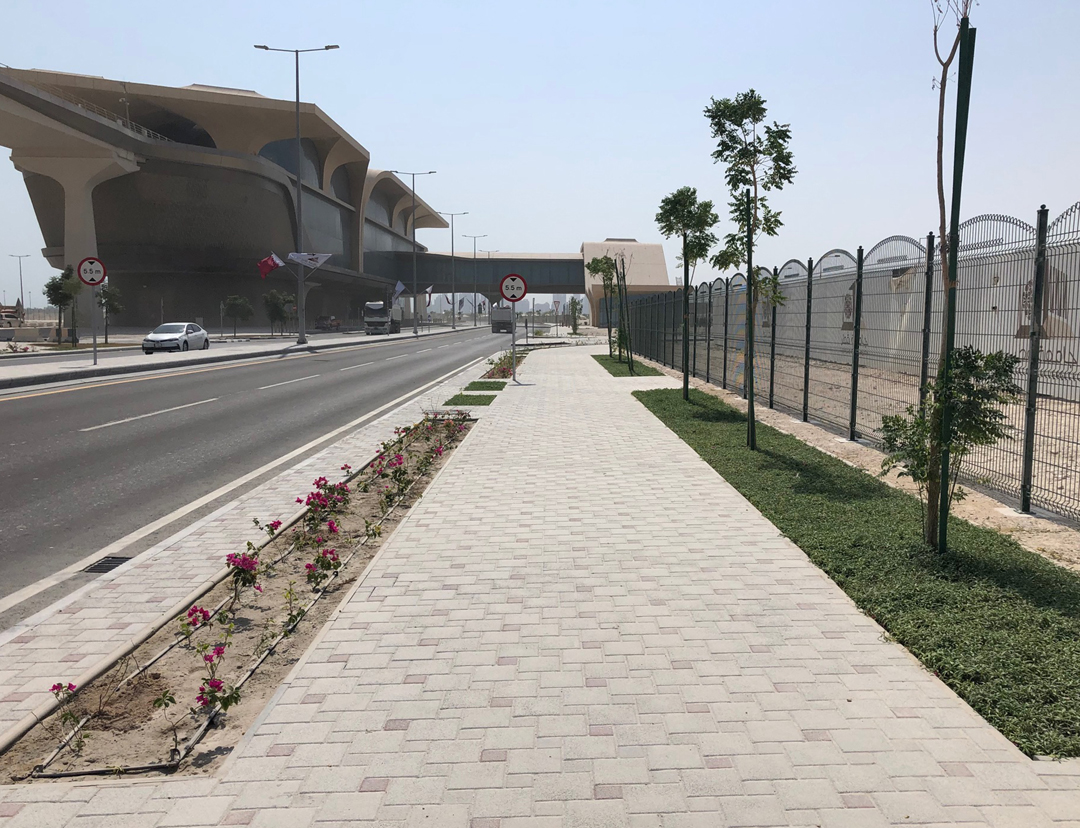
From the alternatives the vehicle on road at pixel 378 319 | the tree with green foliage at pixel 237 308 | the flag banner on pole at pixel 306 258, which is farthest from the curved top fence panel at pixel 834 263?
the vehicle on road at pixel 378 319

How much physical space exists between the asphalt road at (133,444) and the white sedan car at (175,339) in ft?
44.4

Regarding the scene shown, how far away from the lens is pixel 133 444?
446 inches

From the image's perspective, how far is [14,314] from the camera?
63812 mm

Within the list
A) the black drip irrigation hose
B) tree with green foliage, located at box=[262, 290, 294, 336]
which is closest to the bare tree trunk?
the black drip irrigation hose

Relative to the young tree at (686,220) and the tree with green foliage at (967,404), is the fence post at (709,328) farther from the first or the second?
the tree with green foliage at (967,404)

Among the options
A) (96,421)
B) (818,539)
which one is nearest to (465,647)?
(818,539)

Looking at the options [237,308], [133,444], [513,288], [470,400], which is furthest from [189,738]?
[237,308]

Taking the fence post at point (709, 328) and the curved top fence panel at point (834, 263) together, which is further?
the fence post at point (709, 328)

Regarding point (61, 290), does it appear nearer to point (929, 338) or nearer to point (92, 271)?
point (92, 271)

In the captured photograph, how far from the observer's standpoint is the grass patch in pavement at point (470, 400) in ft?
54.4

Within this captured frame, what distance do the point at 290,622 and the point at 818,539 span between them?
13.0 ft

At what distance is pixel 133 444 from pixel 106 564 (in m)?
5.71

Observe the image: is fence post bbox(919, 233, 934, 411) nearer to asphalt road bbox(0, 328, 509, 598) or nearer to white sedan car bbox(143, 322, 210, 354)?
asphalt road bbox(0, 328, 509, 598)

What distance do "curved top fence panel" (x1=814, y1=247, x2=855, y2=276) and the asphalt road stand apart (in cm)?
805
